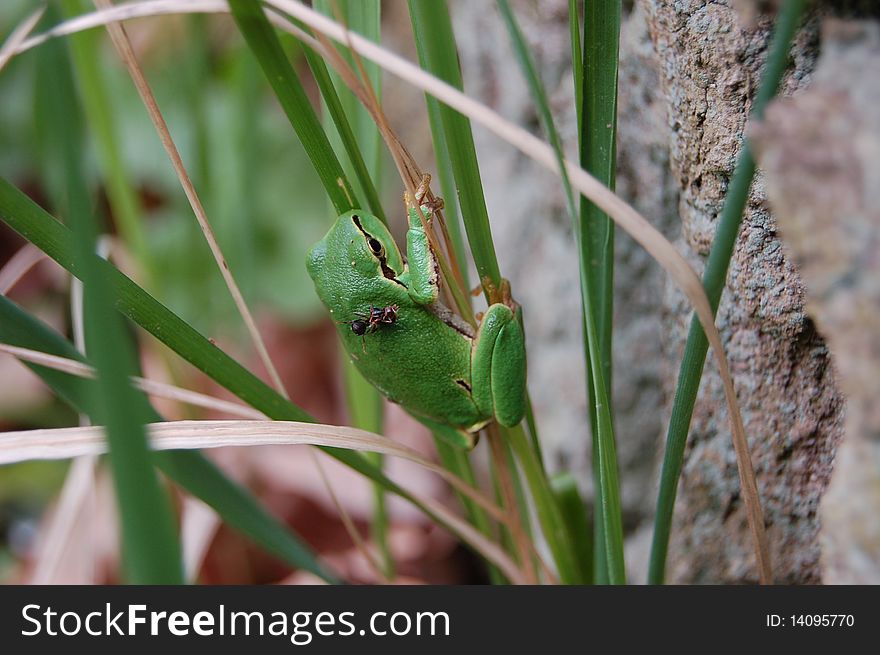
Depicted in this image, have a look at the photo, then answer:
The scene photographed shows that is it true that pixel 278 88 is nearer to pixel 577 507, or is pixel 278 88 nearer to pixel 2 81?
pixel 577 507

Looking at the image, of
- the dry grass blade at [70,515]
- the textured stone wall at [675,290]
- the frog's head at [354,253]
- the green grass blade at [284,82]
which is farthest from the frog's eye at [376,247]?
the dry grass blade at [70,515]

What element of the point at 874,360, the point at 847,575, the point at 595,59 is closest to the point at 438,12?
the point at 595,59

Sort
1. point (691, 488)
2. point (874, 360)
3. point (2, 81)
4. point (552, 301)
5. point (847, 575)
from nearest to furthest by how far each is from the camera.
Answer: point (874, 360), point (847, 575), point (691, 488), point (552, 301), point (2, 81)

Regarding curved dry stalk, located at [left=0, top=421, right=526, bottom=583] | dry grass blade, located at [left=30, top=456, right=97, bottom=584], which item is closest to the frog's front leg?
curved dry stalk, located at [left=0, top=421, right=526, bottom=583]

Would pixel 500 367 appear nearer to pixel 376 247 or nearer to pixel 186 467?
pixel 376 247

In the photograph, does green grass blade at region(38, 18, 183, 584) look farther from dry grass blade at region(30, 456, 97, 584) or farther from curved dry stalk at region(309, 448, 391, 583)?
dry grass blade at region(30, 456, 97, 584)

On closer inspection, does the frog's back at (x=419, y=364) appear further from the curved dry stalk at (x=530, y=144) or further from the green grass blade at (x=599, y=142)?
the curved dry stalk at (x=530, y=144)

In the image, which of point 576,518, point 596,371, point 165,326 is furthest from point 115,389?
point 576,518
